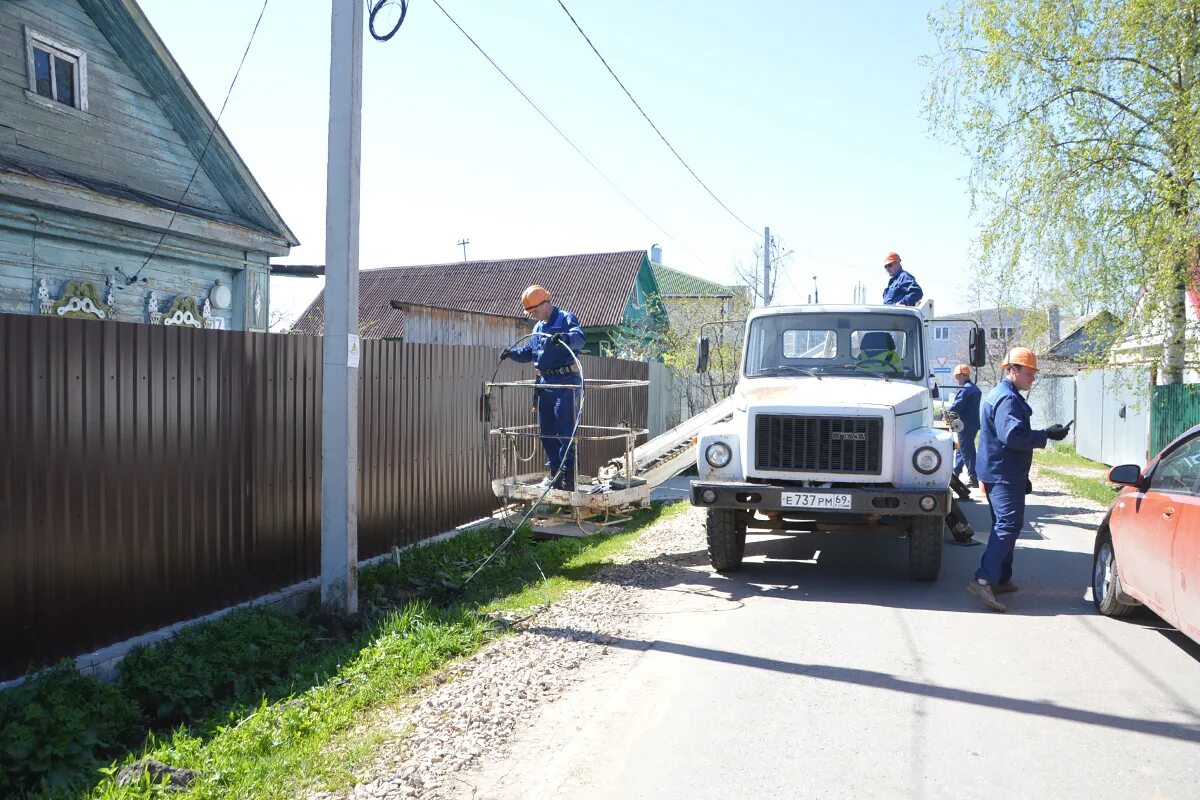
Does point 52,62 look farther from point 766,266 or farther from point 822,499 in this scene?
point 766,266

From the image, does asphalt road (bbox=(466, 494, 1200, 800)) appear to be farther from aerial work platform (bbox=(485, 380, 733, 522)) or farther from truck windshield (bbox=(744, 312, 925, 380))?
truck windshield (bbox=(744, 312, 925, 380))

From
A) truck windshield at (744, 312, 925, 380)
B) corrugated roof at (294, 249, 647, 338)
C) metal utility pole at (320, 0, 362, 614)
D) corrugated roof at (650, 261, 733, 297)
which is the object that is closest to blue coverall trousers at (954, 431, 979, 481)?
truck windshield at (744, 312, 925, 380)

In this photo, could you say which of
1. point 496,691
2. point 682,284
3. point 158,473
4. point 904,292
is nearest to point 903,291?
point 904,292

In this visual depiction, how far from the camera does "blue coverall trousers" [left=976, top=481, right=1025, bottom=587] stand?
6570 millimetres

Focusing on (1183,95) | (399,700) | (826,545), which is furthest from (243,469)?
(1183,95)

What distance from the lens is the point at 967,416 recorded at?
12773mm

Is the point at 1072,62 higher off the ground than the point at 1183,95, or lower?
higher

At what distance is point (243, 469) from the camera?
6293mm

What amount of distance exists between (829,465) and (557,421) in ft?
8.70

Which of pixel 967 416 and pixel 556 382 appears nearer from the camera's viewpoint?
pixel 556 382

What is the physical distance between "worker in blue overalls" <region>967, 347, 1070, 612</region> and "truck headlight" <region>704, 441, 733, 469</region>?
1980 mm

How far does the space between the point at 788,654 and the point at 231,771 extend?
3.21m

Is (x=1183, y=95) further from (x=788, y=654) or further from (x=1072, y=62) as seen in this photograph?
(x=788, y=654)

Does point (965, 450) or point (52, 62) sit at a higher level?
point (52, 62)
